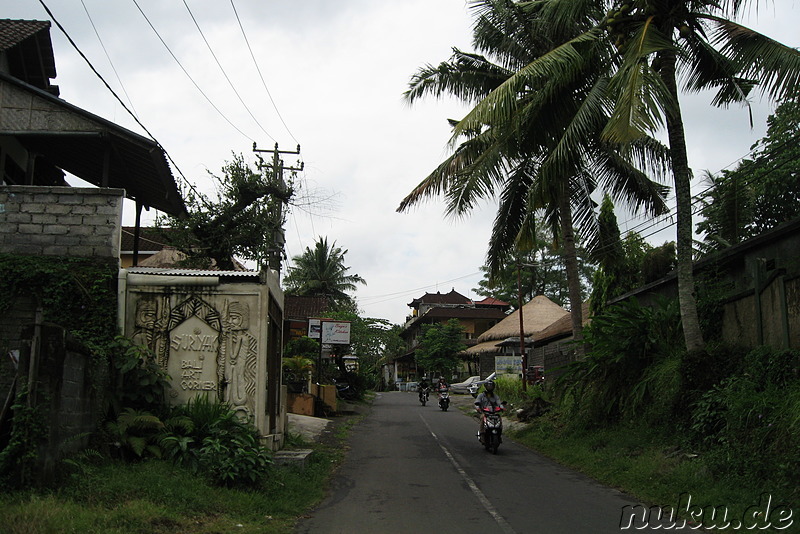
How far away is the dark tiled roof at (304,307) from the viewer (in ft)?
116

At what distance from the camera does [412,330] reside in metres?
76.2

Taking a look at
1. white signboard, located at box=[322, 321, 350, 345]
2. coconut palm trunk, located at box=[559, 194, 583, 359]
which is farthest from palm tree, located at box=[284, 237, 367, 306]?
coconut palm trunk, located at box=[559, 194, 583, 359]

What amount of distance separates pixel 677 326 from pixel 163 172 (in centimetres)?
1044

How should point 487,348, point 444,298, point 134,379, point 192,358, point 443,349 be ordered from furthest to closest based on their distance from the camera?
point 444,298, point 443,349, point 487,348, point 192,358, point 134,379

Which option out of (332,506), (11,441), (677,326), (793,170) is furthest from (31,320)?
(793,170)

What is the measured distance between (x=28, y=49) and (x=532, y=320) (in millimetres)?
33534

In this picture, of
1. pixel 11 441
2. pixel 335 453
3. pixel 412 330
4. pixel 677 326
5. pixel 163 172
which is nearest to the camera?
pixel 11 441

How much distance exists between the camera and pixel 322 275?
48750 millimetres

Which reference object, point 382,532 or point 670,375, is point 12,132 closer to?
point 382,532

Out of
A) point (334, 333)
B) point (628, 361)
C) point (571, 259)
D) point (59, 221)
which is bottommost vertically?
point (628, 361)

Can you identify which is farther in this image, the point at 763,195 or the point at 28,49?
the point at 763,195

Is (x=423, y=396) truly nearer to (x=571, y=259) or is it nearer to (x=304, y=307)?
(x=304, y=307)

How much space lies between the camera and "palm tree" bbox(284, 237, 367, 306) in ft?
160

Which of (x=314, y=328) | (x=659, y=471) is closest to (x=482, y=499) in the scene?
(x=659, y=471)
